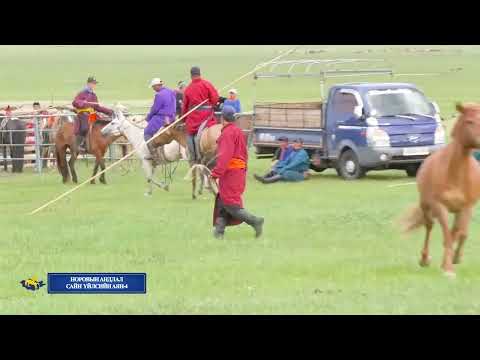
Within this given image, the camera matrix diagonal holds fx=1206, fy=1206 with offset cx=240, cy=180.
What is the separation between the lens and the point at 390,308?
33.7 ft

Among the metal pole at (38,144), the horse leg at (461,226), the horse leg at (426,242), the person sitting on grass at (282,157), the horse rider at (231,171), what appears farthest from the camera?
the metal pole at (38,144)

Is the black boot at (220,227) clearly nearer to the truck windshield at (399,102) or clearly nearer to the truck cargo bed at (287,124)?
the truck windshield at (399,102)

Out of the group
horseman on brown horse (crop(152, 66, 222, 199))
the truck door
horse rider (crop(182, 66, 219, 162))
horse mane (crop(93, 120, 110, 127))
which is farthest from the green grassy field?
horse mane (crop(93, 120, 110, 127))

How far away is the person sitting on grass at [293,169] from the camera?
24734mm

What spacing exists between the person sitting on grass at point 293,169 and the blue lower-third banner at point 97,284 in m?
12.7

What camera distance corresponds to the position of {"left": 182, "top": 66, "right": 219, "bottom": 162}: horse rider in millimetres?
21028

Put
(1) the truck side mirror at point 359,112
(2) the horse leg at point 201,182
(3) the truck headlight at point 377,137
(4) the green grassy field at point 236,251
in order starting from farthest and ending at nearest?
1. (1) the truck side mirror at point 359,112
2. (3) the truck headlight at point 377,137
3. (2) the horse leg at point 201,182
4. (4) the green grassy field at point 236,251

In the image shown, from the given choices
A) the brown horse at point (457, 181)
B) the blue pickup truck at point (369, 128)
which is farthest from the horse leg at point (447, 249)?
the blue pickup truck at point (369, 128)

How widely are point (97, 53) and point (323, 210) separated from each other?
104992 mm

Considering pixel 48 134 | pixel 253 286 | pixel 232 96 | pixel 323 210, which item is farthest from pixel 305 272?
pixel 48 134

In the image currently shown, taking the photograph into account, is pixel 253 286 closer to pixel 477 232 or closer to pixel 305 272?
pixel 305 272

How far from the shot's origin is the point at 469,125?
11992 mm

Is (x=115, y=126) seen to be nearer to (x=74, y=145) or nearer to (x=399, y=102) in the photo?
(x=74, y=145)

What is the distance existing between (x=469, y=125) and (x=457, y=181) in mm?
594
